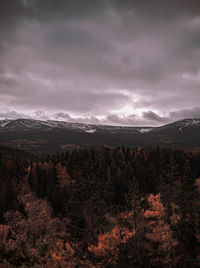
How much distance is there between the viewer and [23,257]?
16203mm

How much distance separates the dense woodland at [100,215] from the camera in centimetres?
3045

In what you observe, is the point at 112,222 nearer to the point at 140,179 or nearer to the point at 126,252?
the point at 126,252

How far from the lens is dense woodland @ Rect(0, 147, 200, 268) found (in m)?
30.5

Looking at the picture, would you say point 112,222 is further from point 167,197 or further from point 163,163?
point 163,163

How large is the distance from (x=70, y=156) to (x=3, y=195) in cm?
4786

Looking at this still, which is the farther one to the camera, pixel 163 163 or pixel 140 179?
pixel 163 163

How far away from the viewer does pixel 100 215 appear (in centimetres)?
4200

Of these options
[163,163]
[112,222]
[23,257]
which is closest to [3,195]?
[112,222]

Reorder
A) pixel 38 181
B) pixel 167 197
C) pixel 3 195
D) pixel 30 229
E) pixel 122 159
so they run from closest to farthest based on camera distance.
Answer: pixel 167 197 → pixel 30 229 → pixel 3 195 → pixel 38 181 → pixel 122 159

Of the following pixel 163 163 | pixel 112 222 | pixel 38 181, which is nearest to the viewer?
pixel 112 222

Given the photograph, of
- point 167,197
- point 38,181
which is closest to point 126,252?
point 167,197

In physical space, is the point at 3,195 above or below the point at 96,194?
below

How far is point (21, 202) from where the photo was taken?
73.2 metres

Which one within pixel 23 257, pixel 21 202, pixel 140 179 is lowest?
pixel 21 202
